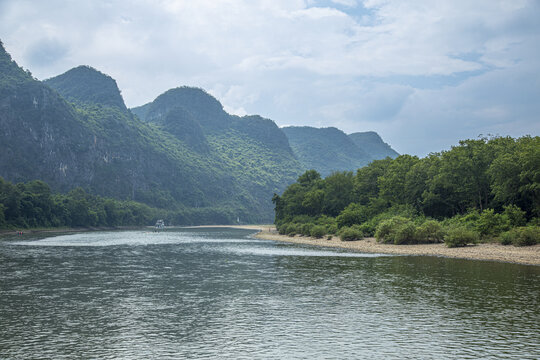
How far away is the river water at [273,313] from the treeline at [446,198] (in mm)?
19239

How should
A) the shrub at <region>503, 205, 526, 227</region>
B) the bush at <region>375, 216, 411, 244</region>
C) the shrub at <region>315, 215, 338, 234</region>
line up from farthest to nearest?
the shrub at <region>315, 215, 338, 234</region>
the bush at <region>375, 216, 411, 244</region>
the shrub at <region>503, 205, 526, 227</region>

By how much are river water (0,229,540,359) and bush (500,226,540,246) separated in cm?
1129

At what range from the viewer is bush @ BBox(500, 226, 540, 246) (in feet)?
190

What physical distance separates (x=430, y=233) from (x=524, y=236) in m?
18.4

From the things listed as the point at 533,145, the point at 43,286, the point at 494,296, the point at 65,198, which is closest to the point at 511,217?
the point at 533,145

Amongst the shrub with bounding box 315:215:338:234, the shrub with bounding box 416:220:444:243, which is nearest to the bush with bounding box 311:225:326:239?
the shrub with bounding box 315:215:338:234

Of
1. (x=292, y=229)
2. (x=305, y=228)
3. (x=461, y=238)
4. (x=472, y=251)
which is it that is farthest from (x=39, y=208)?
(x=472, y=251)

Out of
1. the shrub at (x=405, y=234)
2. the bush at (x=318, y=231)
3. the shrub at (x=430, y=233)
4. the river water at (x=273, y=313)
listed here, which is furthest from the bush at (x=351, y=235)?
the river water at (x=273, y=313)

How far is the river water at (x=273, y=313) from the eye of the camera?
2067 centimetres

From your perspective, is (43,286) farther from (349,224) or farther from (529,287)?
(349,224)

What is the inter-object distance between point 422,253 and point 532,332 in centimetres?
4373

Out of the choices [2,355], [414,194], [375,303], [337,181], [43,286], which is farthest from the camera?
[337,181]

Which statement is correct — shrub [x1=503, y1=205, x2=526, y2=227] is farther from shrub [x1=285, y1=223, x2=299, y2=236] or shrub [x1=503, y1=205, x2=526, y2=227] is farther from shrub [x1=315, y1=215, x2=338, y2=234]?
shrub [x1=285, y1=223, x2=299, y2=236]

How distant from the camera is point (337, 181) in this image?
13438 centimetres
